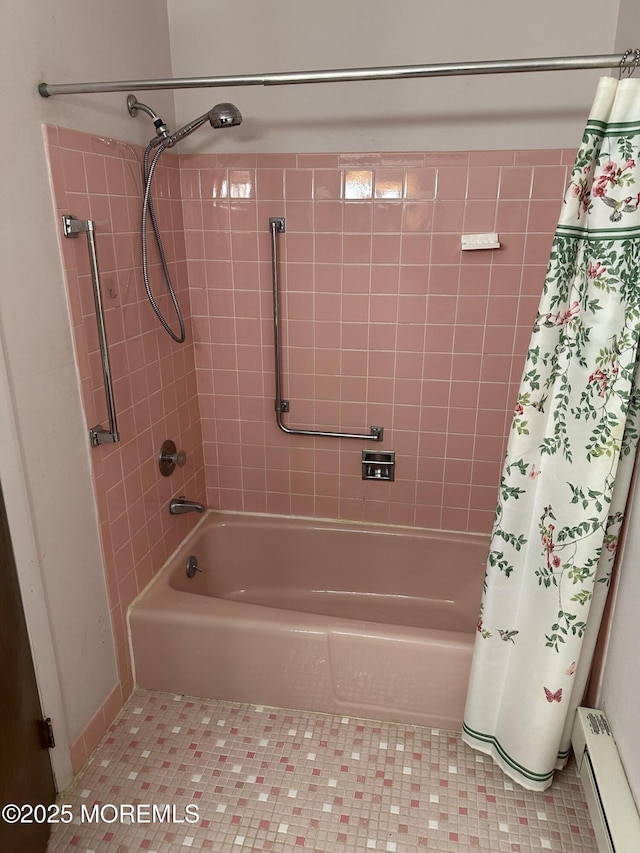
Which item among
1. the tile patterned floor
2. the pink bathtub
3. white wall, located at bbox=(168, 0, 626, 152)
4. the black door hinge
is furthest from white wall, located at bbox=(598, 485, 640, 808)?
the black door hinge

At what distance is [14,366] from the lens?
1430 mm

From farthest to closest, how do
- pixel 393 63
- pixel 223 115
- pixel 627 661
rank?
pixel 393 63 → pixel 223 115 → pixel 627 661

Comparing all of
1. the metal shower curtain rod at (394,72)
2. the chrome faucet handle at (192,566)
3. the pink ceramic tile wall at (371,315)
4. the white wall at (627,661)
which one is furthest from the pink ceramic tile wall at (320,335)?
the white wall at (627,661)

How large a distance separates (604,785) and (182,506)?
1.61 metres

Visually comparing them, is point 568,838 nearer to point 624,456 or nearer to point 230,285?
point 624,456

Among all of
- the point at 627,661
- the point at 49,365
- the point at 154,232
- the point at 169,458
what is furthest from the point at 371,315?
the point at 627,661

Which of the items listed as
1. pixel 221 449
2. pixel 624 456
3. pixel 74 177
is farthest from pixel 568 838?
pixel 74 177

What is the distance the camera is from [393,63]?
6.69 ft

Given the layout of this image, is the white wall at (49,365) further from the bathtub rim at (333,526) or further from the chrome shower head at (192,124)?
the bathtub rim at (333,526)

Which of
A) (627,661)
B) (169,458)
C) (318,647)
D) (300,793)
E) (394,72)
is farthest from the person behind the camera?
(169,458)

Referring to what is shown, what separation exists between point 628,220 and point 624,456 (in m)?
0.54

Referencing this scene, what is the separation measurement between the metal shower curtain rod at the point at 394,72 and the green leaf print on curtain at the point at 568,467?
6 cm

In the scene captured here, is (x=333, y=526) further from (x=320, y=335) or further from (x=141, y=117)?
(x=141, y=117)

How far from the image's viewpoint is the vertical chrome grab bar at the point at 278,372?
222cm
